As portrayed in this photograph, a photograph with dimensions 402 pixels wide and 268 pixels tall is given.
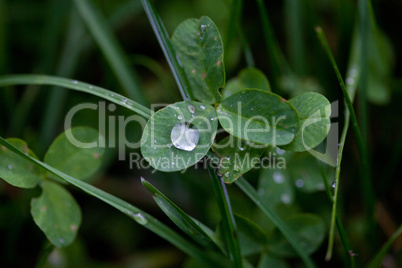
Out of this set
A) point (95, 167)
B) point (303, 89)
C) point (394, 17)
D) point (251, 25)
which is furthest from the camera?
point (251, 25)

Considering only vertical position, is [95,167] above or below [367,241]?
above

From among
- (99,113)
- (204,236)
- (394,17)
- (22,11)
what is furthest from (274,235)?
(22,11)

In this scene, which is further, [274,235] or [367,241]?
[367,241]

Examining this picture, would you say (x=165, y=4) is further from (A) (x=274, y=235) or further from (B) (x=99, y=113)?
(A) (x=274, y=235)

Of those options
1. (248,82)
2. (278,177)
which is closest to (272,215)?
(278,177)

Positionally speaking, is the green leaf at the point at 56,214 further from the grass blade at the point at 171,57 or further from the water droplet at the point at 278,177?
the water droplet at the point at 278,177

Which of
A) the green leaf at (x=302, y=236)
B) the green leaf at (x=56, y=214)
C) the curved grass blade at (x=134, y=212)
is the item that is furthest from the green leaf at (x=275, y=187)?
the green leaf at (x=56, y=214)
